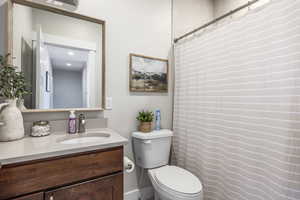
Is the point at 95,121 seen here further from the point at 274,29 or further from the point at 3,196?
the point at 274,29

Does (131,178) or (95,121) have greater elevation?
(95,121)

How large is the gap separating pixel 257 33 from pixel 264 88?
1.29ft

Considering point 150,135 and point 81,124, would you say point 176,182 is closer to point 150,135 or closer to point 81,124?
point 150,135

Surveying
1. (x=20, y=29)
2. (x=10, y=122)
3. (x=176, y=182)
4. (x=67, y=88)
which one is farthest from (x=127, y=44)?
(x=176, y=182)

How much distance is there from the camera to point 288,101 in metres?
0.94

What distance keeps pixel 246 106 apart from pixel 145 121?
2.94 ft

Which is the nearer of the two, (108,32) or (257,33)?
(257,33)

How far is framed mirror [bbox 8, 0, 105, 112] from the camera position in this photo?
46.1 inches

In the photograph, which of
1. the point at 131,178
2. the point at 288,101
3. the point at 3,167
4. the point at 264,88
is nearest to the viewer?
the point at 3,167

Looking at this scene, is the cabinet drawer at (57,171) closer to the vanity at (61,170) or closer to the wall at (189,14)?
the vanity at (61,170)

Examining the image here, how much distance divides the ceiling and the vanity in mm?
610

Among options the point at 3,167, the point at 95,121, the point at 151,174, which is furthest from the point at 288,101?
the point at 3,167

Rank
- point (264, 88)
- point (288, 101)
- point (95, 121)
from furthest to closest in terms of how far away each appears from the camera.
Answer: point (95, 121) → point (264, 88) → point (288, 101)

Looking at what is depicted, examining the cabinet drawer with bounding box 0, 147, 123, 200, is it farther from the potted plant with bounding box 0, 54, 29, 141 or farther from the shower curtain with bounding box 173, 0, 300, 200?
the shower curtain with bounding box 173, 0, 300, 200
